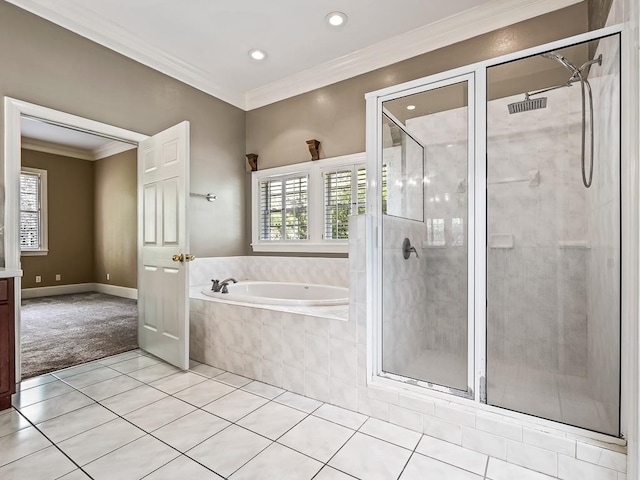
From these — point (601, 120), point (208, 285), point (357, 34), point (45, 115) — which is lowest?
point (208, 285)

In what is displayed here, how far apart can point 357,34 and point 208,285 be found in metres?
2.84

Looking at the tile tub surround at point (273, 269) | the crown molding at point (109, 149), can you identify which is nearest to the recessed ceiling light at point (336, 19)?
the tile tub surround at point (273, 269)

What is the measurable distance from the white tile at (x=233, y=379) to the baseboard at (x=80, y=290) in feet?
13.3

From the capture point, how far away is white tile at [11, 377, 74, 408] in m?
2.22

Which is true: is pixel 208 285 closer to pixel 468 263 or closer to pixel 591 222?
pixel 468 263

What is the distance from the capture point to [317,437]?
1.83 m

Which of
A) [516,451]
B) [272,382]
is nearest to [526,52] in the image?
[516,451]

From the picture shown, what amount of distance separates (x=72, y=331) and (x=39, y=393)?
67.6 inches

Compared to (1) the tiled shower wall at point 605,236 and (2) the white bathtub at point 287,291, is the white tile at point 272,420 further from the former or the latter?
(1) the tiled shower wall at point 605,236

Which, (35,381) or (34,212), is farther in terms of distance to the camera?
(34,212)

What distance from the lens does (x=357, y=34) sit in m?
3.03

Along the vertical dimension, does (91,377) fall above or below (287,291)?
below

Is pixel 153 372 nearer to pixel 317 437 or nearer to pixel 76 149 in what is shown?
pixel 317 437

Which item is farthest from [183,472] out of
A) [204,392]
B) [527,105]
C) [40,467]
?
[527,105]
